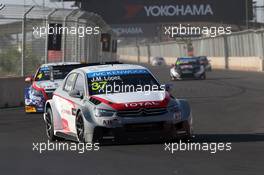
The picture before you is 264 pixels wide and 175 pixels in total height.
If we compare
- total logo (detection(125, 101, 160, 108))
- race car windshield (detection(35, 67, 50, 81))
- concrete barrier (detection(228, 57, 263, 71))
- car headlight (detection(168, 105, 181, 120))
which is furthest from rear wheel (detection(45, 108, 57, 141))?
concrete barrier (detection(228, 57, 263, 71))

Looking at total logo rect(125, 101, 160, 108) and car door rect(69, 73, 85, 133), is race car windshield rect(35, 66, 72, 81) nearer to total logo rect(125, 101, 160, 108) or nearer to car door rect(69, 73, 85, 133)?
car door rect(69, 73, 85, 133)

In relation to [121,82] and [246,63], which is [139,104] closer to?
[121,82]

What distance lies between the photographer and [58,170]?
9.62 metres

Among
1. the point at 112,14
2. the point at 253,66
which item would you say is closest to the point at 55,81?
the point at 253,66

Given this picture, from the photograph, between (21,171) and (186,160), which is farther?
(186,160)

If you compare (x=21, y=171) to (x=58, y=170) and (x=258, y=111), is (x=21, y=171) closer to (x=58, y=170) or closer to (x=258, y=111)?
(x=58, y=170)

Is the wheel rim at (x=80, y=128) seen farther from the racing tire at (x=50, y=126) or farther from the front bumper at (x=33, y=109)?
the front bumper at (x=33, y=109)

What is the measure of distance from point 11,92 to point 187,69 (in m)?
21.8

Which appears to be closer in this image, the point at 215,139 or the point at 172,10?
the point at 215,139

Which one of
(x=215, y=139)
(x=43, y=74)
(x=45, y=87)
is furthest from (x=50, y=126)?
(x=43, y=74)

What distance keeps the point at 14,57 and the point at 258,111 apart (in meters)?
9.94

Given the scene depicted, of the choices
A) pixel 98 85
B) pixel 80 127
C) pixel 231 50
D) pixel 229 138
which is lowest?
pixel 229 138

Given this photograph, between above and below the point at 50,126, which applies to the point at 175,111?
above

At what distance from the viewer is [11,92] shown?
2558cm
